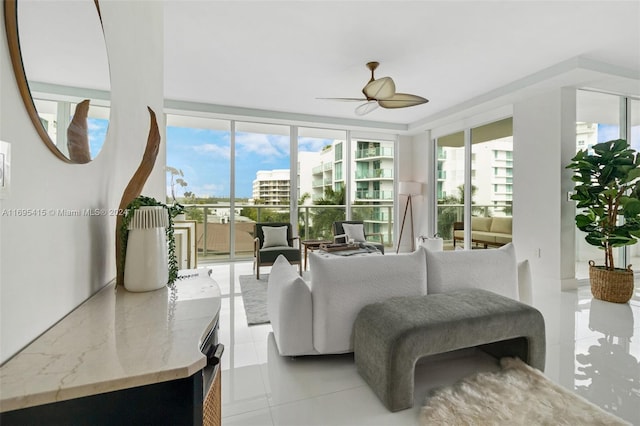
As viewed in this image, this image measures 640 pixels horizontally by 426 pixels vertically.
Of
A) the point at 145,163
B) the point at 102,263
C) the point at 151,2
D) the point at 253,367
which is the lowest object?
the point at 253,367

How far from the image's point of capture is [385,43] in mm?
3275

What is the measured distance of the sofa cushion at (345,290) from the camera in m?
1.99

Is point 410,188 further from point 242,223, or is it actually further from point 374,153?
point 242,223

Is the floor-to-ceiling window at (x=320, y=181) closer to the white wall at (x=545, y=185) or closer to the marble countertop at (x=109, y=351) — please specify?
the white wall at (x=545, y=185)

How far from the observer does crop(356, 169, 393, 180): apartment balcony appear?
6.86 metres

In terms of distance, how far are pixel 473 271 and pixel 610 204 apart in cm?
259

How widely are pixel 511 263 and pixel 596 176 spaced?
232 cm

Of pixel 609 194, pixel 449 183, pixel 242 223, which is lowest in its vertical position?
pixel 242 223

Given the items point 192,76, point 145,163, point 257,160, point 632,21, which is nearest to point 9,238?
point 145,163

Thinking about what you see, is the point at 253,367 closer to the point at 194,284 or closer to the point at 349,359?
the point at 349,359

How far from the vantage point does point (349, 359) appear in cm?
219

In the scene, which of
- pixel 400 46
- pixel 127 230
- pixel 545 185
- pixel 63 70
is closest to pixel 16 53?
pixel 63 70

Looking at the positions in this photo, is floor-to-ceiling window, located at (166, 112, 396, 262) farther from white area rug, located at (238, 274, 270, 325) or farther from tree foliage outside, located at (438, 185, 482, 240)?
white area rug, located at (238, 274, 270, 325)

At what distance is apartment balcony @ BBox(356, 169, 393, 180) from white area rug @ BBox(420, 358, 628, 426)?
5302 millimetres
